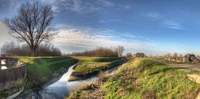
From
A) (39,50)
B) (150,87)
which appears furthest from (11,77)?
(39,50)

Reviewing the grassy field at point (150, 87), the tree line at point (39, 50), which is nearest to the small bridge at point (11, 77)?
the grassy field at point (150, 87)

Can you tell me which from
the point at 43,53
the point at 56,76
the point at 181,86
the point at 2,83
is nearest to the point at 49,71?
the point at 56,76

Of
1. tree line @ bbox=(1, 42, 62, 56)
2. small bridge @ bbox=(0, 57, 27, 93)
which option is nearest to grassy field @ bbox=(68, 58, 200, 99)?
small bridge @ bbox=(0, 57, 27, 93)

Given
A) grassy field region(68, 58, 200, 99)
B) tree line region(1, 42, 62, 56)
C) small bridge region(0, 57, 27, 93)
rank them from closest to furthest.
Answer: grassy field region(68, 58, 200, 99) < small bridge region(0, 57, 27, 93) < tree line region(1, 42, 62, 56)

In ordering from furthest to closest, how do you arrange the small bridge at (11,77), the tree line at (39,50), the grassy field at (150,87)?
the tree line at (39,50) → the small bridge at (11,77) → the grassy field at (150,87)

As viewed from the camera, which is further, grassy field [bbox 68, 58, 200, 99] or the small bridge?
the small bridge

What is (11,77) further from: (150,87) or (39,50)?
(39,50)

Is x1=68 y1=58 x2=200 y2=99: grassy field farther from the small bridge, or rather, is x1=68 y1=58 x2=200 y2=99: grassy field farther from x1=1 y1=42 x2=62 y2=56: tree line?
x1=1 y1=42 x2=62 y2=56: tree line

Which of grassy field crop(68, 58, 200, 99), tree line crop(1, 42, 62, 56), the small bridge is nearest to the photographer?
grassy field crop(68, 58, 200, 99)

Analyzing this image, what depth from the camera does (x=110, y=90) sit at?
19.4m

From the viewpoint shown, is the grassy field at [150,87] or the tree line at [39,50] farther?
the tree line at [39,50]

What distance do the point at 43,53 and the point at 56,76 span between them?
40.5 meters

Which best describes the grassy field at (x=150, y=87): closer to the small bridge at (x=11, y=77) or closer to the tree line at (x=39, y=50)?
the small bridge at (x=11, y=77)

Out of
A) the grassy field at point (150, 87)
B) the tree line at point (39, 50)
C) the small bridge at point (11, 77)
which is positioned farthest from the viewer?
the tree line at point (39, 50)
